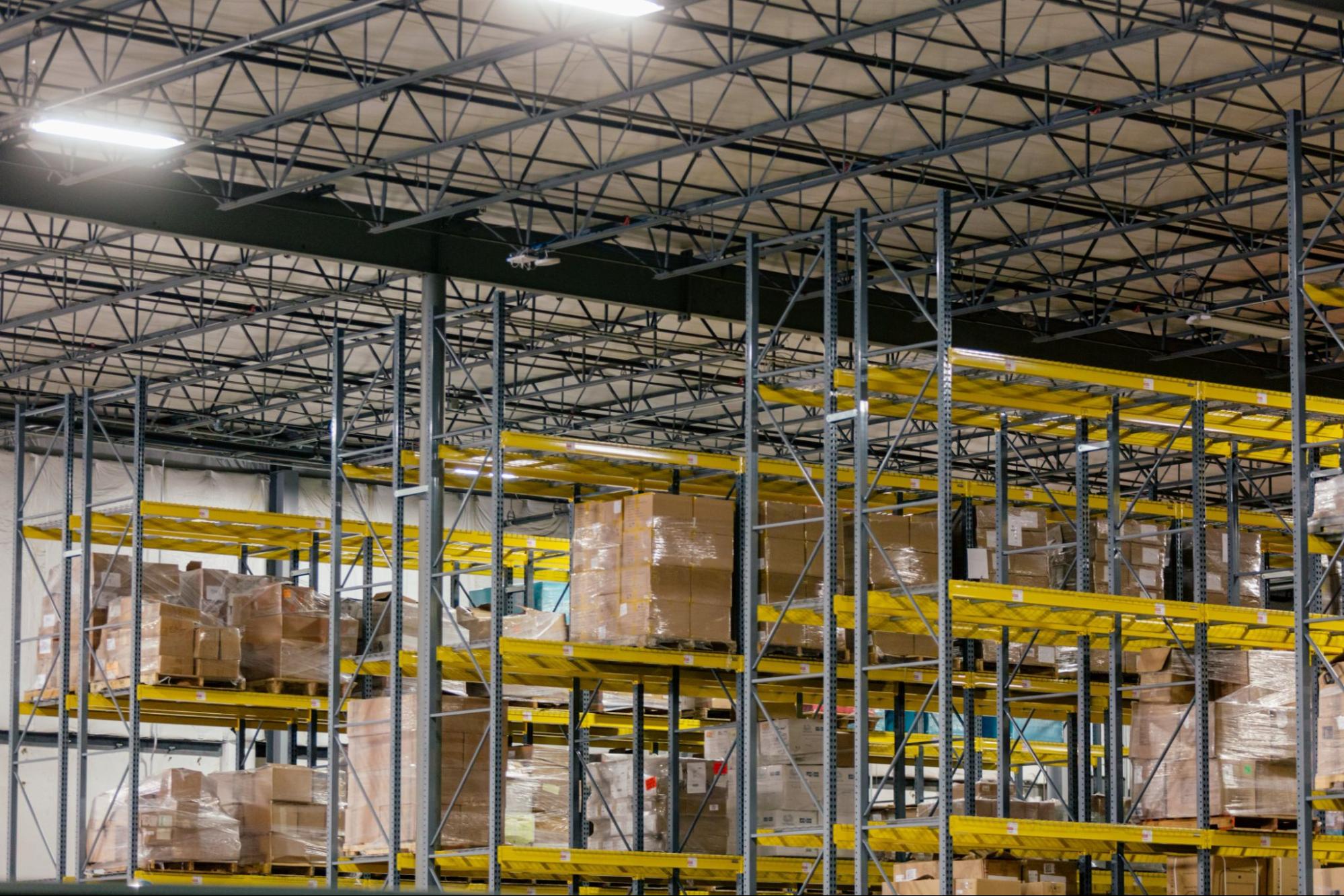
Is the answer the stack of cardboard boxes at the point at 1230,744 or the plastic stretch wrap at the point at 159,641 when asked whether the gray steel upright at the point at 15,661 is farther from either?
the stack of cardboard boxes at the point at 1230,744

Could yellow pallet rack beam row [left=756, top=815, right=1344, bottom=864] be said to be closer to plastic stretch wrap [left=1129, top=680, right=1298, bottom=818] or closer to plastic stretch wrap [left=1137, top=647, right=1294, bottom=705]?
plastic stretch wrap [left=1129, top=680, right=1298, bottom=818]

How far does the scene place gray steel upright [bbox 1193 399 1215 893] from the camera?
54.8ft

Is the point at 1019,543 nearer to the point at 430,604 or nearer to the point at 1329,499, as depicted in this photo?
the point at 1329,499

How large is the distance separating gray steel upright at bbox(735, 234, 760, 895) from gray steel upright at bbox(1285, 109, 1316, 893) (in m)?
4.40

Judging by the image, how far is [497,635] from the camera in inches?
718

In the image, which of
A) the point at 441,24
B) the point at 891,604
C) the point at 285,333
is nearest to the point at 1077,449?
the point at 891,604

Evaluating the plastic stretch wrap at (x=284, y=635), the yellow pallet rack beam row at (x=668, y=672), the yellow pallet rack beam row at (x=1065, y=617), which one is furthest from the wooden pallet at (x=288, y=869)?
the yellow pallet rack beam row at (x=1065, y=617)

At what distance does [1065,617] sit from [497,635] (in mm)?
4920

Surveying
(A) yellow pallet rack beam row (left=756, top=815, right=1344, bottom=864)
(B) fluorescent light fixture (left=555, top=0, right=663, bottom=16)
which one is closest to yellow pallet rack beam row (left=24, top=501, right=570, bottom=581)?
(A) yellow pallet rack beam row (left=756, top=815, right=1344, bottom=864)

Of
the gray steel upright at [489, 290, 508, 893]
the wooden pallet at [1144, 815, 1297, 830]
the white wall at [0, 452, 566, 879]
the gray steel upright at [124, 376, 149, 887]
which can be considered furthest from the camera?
the white wall at [0, 452, 566, 879]

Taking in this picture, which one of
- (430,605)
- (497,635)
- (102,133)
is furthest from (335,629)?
(102,133)

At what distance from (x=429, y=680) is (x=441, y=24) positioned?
5.87 metres

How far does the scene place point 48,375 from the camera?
29.6 m

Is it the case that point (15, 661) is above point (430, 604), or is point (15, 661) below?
below
